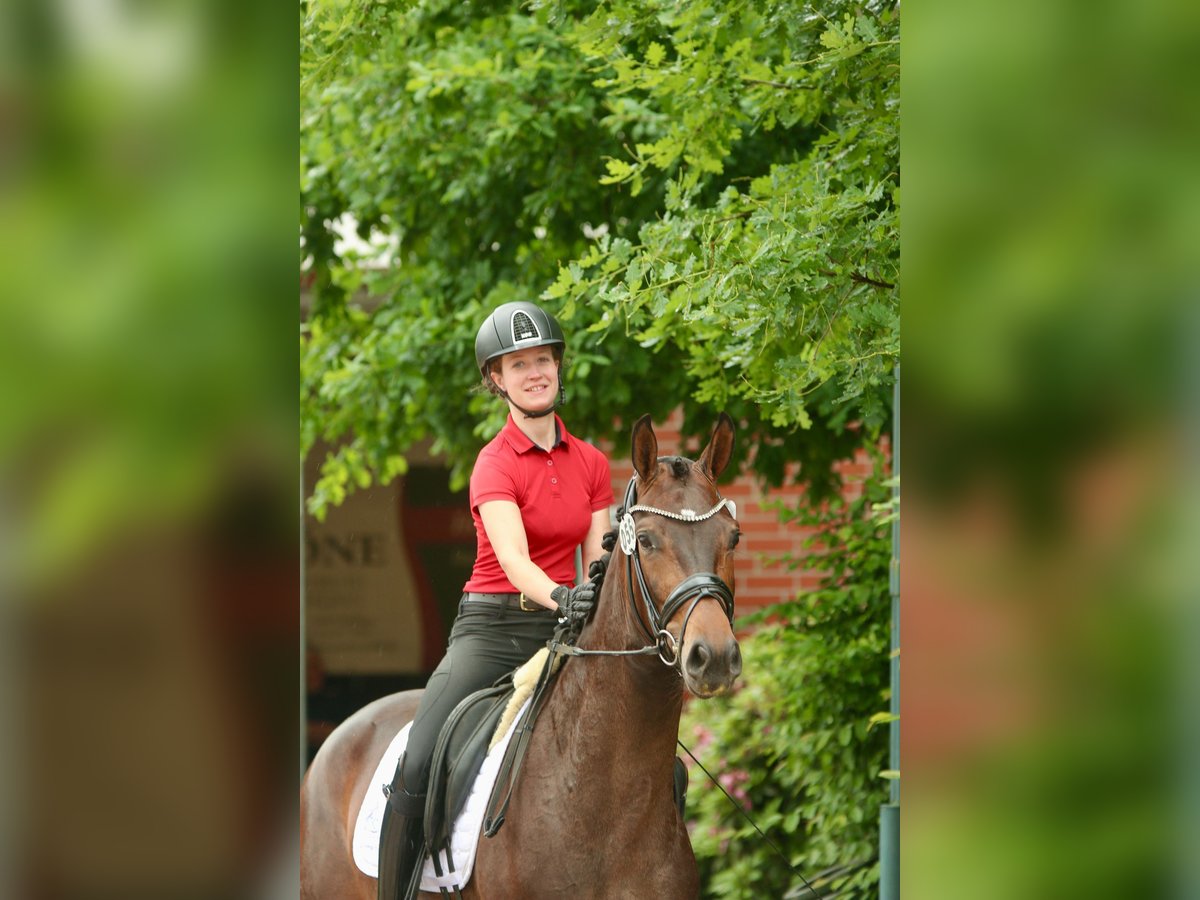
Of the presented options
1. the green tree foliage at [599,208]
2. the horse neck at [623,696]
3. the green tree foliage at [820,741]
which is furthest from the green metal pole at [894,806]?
the horse neck at [623,696]

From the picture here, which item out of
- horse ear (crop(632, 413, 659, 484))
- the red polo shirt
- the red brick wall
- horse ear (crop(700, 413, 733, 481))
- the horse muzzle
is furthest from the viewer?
the red brick wall

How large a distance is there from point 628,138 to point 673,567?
15.6 ft

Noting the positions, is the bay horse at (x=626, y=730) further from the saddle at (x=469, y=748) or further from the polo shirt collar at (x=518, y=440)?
the polo shirt collar at (x=518, y=440)

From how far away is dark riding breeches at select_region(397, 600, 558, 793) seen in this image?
16.0 ft

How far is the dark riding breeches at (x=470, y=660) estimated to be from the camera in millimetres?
4871

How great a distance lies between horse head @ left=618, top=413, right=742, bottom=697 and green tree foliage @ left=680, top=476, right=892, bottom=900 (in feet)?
11.4

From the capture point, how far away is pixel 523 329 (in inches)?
194

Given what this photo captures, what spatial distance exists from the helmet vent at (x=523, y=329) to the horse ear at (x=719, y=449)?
68 cm

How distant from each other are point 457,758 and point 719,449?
125 centimetres

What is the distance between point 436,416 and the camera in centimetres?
904

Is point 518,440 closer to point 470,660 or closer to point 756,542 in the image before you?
point 470,660
